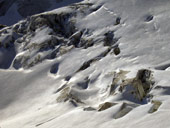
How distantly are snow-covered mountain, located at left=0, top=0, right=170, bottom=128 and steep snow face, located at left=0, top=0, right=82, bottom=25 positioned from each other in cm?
1809

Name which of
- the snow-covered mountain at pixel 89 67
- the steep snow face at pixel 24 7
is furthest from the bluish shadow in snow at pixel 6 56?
the steep snow face at pixel 24 7

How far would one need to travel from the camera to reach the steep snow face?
3894 cm

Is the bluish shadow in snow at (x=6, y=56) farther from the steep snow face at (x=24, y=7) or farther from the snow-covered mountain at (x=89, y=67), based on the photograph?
the steep snow face at (x=24, y=7)

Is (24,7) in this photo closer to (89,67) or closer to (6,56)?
(6,56)

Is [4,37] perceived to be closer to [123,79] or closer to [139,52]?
[139,52]

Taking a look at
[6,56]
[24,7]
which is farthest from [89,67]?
[24,7]

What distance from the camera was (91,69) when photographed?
1396 cm

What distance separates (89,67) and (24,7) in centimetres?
2786

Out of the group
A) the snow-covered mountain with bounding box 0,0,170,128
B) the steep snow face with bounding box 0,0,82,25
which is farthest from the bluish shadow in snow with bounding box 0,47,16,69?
the steep snow face with bounding box 0,0,82,25

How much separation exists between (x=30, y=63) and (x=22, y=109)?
16.2 ft

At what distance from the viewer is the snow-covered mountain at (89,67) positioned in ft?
26.1

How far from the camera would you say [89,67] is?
46.9ft

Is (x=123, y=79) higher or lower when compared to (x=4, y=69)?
lower

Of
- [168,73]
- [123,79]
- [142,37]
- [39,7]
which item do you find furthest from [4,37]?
[39,7]
